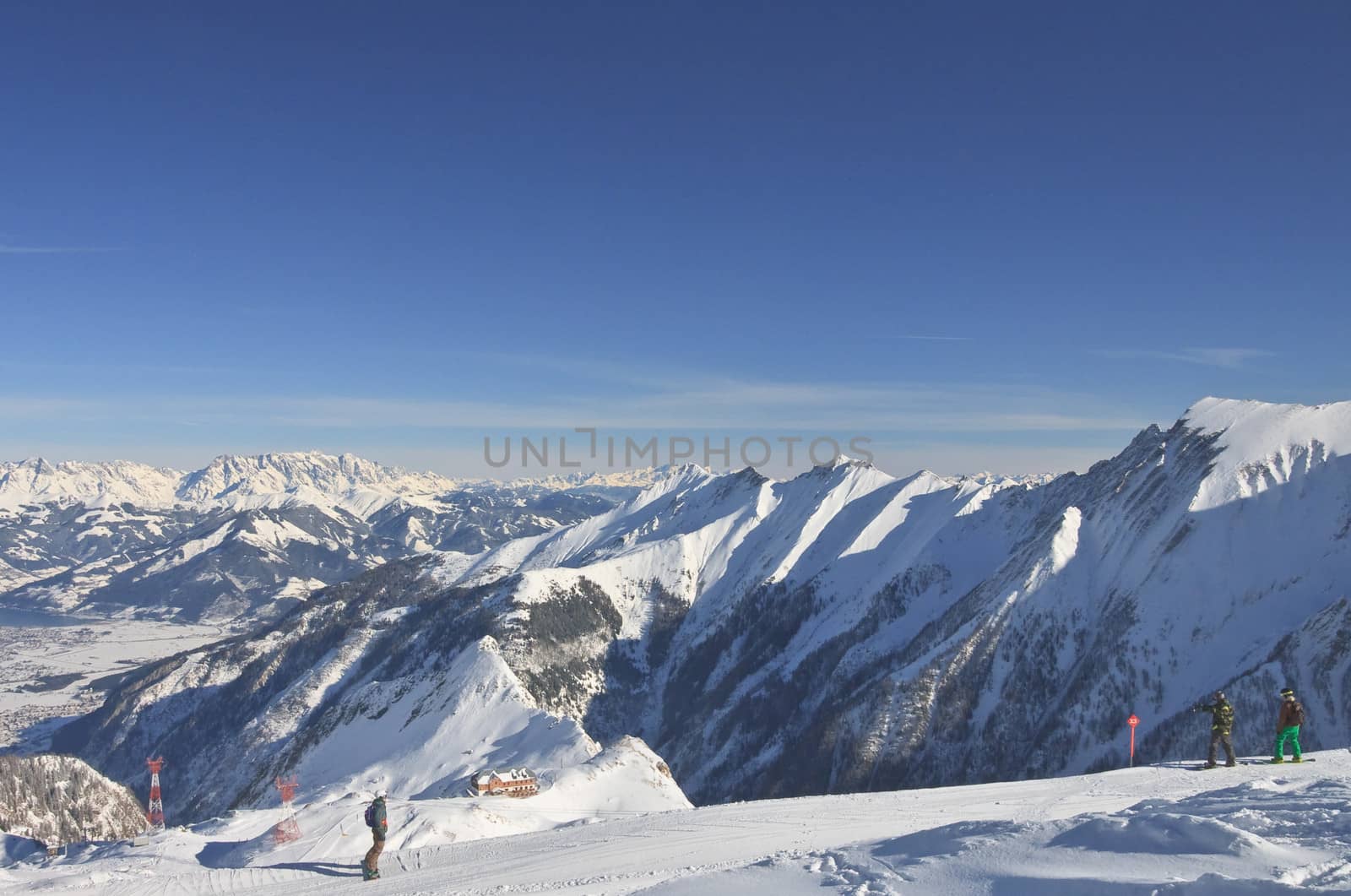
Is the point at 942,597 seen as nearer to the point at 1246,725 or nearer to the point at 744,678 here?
the point at 744,678

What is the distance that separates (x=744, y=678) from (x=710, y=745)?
26331 millimetres

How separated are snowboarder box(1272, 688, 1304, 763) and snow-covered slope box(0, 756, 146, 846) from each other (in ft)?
371

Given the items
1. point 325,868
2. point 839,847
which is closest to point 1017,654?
point 325,868

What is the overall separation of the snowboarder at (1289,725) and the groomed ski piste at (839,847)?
1051 millimetres

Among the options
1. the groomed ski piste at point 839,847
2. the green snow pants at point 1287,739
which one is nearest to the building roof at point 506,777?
the groomed ski piste at point 839,847

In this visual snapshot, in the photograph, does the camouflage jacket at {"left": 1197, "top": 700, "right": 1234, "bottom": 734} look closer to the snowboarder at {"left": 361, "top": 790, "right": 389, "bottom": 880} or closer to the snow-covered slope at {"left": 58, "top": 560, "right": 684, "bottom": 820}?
the snowboarder at {"left": 361, "top": 790, "right": 389, "bottom": 880}

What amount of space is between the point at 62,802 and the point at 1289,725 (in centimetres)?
12098

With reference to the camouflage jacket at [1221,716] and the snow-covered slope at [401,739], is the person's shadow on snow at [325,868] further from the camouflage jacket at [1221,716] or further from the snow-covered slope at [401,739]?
the snow-covered slope at [401,739]

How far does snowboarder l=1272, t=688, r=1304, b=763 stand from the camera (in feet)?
95.2

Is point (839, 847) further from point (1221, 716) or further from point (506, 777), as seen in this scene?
point (506, 777)

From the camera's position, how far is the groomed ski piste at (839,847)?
45.2 ft

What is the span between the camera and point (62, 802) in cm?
9700

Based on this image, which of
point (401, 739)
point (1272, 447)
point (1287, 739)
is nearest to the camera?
point (1287, 739)

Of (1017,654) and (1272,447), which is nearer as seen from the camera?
(1272,447)
